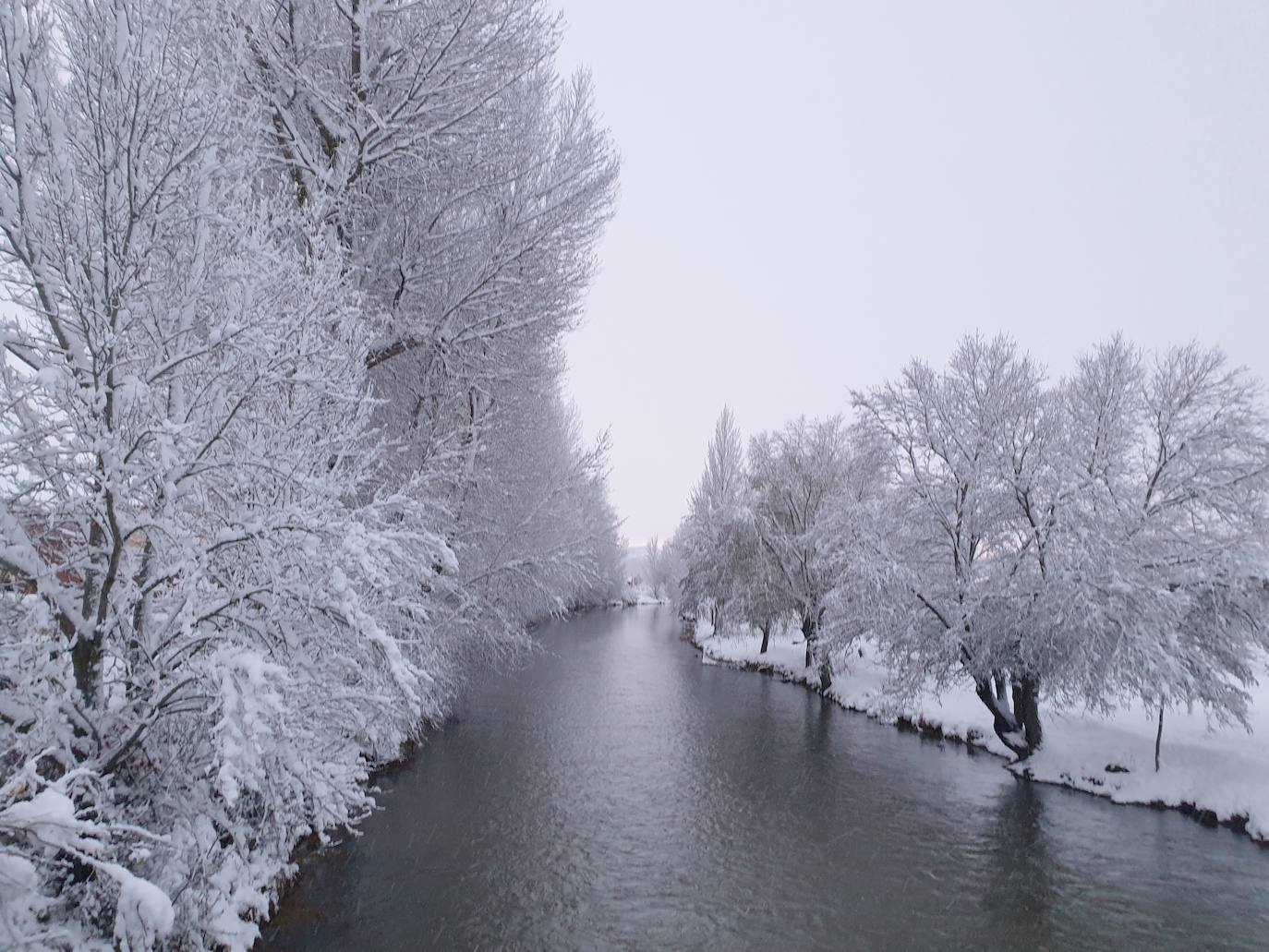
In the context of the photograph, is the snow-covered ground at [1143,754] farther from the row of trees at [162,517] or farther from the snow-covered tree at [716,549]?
the row of trees at [162,517]

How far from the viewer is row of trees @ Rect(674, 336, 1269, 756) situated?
42.2ft

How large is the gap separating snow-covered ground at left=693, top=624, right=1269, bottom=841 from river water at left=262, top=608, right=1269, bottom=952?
0.63 m

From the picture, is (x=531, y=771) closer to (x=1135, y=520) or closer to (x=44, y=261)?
(x=44, y=261)

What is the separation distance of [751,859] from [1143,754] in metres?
9.47

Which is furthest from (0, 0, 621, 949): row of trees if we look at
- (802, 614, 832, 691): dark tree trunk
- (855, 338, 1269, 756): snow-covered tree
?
(802, 614, 832, 691): dark tree trunk

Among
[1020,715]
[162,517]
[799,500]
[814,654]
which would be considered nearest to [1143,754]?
[1020,715]

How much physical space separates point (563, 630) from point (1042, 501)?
35.8 metres

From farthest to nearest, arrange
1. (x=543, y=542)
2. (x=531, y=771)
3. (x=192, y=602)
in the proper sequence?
(x=543, y=542) → (x=531, y=771) → (x=192, y=602)

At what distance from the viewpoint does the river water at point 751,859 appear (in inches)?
311

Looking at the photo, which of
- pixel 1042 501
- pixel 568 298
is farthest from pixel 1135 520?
pixel 568 298

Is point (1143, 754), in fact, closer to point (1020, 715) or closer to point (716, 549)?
point (1020, 715)

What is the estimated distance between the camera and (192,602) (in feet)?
14.3

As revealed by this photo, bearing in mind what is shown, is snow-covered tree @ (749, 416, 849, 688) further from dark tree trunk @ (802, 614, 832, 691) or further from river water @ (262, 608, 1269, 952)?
river water @ (262, 608, 1269, 952)

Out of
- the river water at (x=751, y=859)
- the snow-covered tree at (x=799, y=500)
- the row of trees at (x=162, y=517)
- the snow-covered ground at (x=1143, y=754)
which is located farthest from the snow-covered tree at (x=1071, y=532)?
the row of trees at (x=162, y=517)
